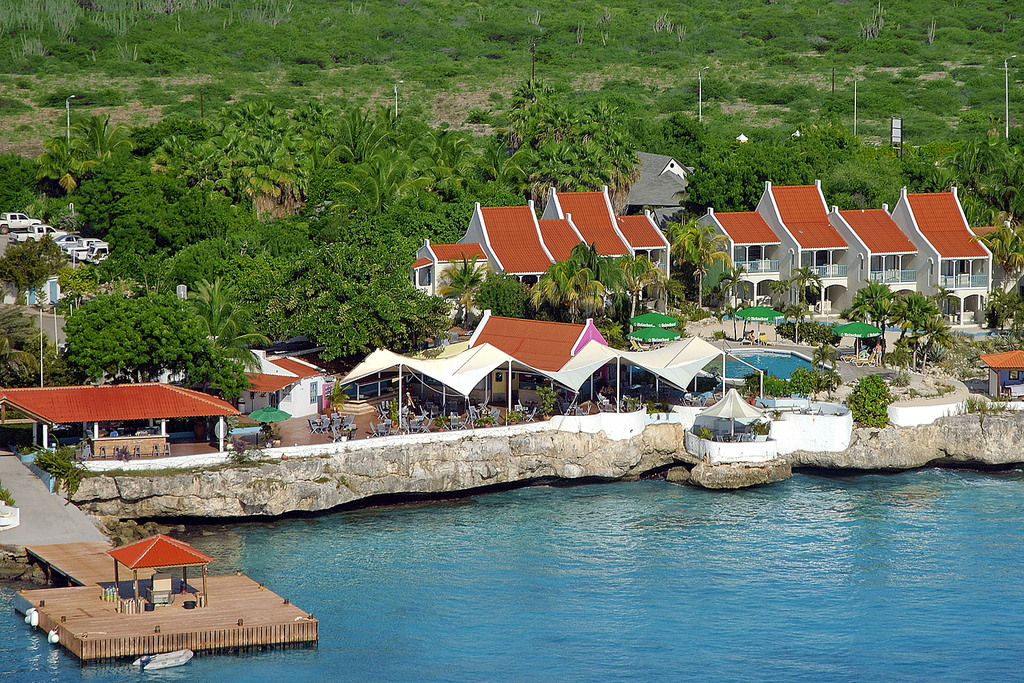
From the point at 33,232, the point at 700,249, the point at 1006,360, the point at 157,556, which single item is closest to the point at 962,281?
the point at 700,249

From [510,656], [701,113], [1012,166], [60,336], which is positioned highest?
[701,113]

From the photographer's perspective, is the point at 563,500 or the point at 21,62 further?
the point at 21,62

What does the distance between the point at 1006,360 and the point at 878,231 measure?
17.5 metres

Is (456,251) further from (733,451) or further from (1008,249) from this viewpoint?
(1008,249)

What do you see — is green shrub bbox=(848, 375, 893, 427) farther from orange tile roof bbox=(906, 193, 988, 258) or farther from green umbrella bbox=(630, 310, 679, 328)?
orange tile roof bbox=(906, 193, 988, 258)

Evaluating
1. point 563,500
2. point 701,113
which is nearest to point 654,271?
point 563,500

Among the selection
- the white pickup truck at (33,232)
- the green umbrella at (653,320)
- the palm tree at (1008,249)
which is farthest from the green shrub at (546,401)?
the white pickup truck at (33,232)

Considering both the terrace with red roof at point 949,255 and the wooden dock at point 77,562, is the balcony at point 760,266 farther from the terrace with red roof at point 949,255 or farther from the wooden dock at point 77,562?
the wooden dock at point 77,562

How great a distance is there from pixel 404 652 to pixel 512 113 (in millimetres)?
51063

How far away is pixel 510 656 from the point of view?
33.2m

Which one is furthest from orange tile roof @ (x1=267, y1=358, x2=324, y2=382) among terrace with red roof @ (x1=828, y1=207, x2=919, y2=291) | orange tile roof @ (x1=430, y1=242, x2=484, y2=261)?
terrace with red roof @ (x1=828, y1=207, x2=919, y2=291)

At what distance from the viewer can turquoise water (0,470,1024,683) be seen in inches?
1288

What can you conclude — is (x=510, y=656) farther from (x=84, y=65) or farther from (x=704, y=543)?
(x=84, y=65)

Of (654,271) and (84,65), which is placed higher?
(84,65)
